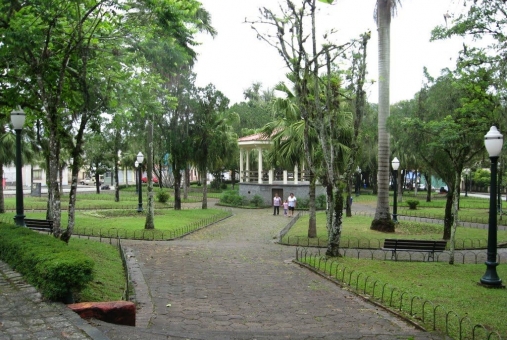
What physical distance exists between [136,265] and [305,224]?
13.9 metres

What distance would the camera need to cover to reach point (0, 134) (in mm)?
24016

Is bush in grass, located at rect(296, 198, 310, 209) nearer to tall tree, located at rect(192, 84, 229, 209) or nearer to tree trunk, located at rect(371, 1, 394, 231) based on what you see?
tall tree, located at rect(192, 84, 229, 209)

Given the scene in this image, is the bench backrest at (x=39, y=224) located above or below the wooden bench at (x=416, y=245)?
above

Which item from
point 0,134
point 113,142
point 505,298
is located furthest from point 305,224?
point 113,142

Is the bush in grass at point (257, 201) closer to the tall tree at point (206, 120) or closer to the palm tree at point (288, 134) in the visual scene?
the tall tree at point (206, 120)

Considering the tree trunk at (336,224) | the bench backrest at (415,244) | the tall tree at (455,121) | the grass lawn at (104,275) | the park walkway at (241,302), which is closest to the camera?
the park walkway at (241,302)

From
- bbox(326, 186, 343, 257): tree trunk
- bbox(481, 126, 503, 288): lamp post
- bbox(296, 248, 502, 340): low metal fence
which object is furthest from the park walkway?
bbox(481, 126, 503, 288): lamp post

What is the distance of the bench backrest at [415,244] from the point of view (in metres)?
13.5

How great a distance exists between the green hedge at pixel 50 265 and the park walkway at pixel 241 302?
2.81ft

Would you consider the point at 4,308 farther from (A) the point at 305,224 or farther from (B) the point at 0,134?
(B) the point at 0,134

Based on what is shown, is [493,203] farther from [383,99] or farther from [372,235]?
[383,99]

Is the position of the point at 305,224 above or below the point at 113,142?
below

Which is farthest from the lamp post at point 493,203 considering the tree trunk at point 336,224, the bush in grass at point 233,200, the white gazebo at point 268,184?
the bush in grass at point 233,200

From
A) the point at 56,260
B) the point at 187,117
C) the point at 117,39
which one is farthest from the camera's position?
the point at 187,117
